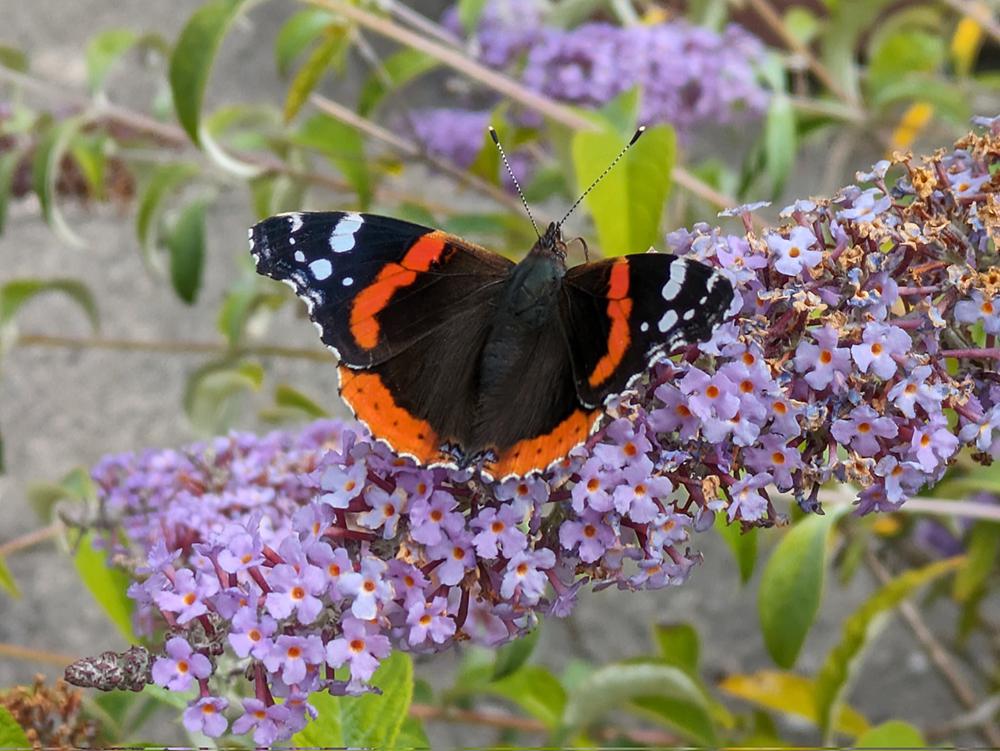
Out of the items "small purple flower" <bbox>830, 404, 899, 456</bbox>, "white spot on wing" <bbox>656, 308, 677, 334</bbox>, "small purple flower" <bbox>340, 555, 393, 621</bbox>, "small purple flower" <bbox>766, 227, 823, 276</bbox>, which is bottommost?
"small purple flower" <bbox>340, 555, 393, 621</bbox>

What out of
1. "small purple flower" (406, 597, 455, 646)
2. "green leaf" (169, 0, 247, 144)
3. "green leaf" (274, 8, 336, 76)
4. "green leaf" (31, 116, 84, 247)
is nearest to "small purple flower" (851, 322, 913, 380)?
"small purple flower" (406, 597, 455, 646)

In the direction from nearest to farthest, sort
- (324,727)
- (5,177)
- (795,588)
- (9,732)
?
1. (9,732)
2. (324,727)
3. (795,588)
4. (5,177)

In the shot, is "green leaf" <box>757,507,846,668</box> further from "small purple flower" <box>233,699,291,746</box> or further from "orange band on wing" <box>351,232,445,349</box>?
"small purple flower" <box>233,699,291,746</box>

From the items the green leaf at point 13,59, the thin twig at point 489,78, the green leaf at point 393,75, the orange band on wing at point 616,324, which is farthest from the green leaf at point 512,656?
the green leaf at point 13,59

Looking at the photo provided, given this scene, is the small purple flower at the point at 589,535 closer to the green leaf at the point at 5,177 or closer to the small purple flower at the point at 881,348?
the small purple flower at the point at 881,348

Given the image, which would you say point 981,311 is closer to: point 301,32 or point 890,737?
point 890,737

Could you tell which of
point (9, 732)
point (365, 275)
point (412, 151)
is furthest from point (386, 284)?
point (412, 151)
